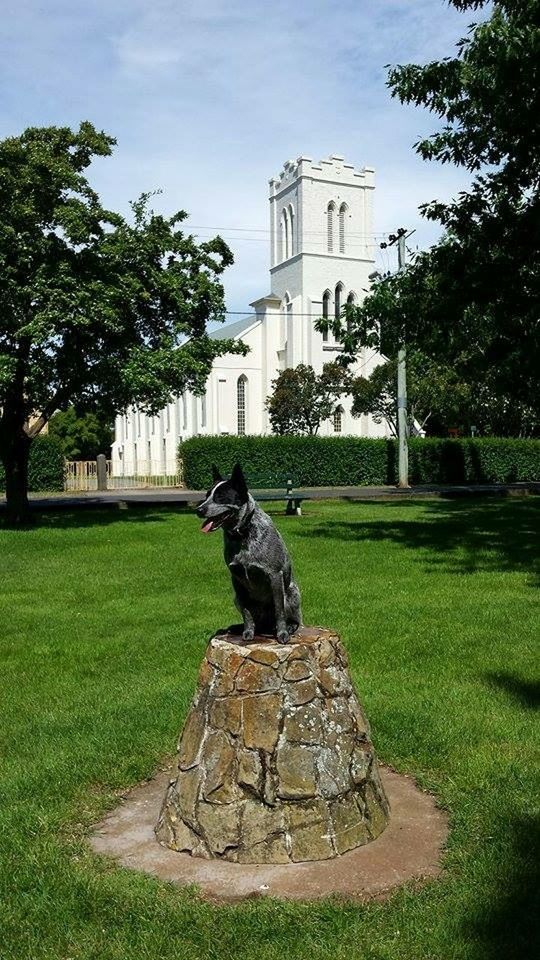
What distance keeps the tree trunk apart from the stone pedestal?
15.5 metres

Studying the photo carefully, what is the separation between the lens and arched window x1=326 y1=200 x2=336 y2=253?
221ft

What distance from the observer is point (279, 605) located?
13.7 feet

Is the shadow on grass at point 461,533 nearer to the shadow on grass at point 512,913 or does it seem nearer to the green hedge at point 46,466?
the shadow on grass at point 512,913

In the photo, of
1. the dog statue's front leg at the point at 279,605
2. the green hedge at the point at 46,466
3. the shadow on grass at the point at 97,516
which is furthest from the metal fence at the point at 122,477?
the dog statue's front leg at the point at 279,605

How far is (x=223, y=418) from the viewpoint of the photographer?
6303 centimetres

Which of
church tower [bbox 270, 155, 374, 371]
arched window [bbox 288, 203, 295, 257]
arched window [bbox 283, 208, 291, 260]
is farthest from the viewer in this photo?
arched window [bbox 283, 208, 291, 260]

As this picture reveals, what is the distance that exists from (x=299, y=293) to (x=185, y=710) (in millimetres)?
62877

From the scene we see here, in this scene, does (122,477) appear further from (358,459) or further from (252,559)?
(252,559)

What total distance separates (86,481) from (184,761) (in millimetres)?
36793

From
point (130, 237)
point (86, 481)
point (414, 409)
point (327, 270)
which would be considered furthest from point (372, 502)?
point (327, 270)

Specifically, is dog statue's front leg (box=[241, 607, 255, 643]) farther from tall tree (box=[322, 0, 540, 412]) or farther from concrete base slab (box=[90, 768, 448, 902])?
tall tree (box=[322, 0, 540, 412])

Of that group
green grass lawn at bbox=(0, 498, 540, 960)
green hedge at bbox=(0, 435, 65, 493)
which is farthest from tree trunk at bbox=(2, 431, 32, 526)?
green hedge at bbox=(0, 435, 65, 493)

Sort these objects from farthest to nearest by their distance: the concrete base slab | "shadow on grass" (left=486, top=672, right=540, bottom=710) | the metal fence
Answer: the metal fence → "shadow on grass" (left=486, top=672, right=540, bottom=710) → the concrete base slab

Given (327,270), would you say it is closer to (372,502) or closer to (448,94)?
(372,502)
